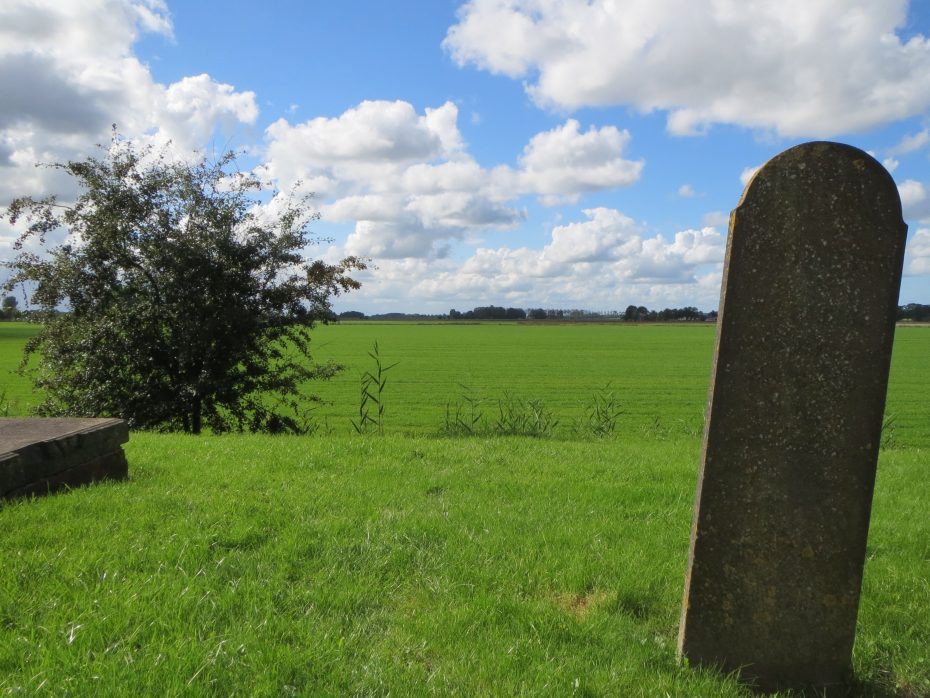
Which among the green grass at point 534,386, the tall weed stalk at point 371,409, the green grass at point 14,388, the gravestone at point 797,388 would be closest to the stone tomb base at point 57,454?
the tall weed stalk at point 371,409

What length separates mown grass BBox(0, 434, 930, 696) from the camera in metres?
3.04

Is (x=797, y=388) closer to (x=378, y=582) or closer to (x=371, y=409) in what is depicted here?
(x=378, y=582)

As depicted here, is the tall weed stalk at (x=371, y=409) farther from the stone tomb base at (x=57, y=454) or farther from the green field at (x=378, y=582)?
the green field at (x=378, y=582)

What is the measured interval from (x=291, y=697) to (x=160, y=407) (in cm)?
1198

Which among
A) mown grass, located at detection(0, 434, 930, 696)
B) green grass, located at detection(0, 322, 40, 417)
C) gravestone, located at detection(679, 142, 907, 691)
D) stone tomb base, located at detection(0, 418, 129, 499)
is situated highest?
gravestone, located at detection(679, 142, 907, 691)

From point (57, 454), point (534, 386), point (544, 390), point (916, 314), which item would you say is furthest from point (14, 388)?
point (916, 314)

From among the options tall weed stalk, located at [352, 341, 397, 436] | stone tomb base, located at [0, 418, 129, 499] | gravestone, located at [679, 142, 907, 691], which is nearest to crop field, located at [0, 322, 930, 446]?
tall weed stalk, located at [352, 341, 397, 436]

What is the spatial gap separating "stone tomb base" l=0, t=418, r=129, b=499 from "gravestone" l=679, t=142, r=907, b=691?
498 cm

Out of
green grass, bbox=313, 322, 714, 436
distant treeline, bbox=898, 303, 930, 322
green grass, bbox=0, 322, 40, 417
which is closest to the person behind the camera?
green grass, bbox=0, 322, 40, 417

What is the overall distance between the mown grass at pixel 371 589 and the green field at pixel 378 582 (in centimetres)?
1

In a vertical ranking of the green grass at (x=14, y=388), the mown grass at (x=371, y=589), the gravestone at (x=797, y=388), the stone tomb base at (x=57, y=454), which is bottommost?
the green grass at (x=14, y=388)

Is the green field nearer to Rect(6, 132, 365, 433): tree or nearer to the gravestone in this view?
the gravestone

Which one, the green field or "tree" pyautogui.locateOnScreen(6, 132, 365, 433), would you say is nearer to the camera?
the green field

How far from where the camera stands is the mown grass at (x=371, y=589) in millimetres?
3041
